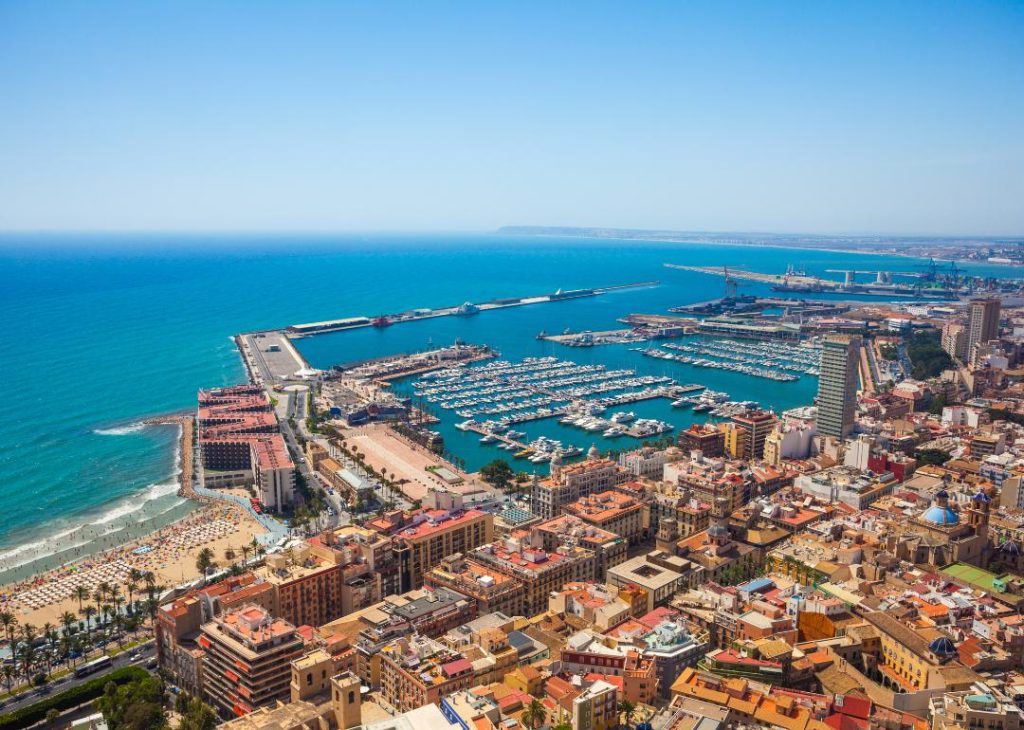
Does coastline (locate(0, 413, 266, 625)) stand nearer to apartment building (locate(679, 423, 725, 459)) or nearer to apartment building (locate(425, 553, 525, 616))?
apartment building (locate(425, 553, 525, 616))

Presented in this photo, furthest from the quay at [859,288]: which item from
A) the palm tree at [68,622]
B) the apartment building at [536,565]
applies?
the palm tree at [68,622]

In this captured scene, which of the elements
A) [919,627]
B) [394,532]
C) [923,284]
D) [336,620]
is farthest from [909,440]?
[923,284]

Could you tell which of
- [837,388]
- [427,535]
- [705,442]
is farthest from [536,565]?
[837,388]

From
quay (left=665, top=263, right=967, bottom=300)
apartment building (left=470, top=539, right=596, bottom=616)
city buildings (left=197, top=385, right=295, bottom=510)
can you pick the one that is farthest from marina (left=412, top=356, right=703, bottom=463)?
quay (left=665, top=263, right=967, bottom=300)

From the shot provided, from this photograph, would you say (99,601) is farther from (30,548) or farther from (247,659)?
(247,659)

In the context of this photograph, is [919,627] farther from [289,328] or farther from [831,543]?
[289,328]

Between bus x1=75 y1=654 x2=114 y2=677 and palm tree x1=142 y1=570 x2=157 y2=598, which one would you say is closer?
bus x1=75 y1=654 x2=114 y2=677
